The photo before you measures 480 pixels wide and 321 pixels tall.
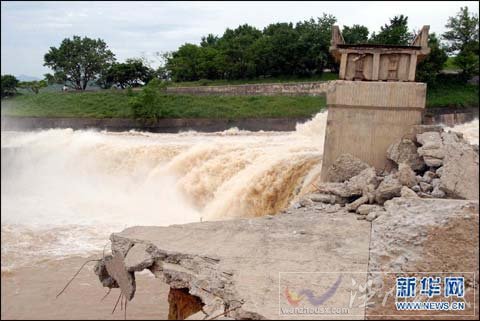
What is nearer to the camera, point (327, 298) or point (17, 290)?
point (17, 290)

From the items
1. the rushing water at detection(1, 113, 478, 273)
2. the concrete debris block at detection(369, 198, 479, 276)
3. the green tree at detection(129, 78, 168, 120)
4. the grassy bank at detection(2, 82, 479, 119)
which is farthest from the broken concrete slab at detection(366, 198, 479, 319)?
the green tree at detection(129, 78, 168, 120)

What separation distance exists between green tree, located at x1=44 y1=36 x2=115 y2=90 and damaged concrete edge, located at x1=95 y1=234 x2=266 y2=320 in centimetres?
184

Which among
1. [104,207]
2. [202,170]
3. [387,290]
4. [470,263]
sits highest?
[470,263]

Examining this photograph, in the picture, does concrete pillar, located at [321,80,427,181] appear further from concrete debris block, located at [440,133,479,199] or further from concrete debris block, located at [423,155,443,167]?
concrete debris block, located at [440,133,479,199]

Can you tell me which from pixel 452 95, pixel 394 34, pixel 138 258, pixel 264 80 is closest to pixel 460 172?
pixel 138 258

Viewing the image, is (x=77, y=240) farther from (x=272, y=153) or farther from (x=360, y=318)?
(x=360, y=318)

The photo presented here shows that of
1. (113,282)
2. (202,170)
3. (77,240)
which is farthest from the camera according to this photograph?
(202,170)

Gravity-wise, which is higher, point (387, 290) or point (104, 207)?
point (387, 290)

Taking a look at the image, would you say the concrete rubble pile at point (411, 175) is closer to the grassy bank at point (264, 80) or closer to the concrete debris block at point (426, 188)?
the concrete debris block at point (426, 188)

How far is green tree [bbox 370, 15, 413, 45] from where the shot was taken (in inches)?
520

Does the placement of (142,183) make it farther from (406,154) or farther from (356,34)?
(406,154)

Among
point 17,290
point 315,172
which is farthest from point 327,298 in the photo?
point 315,172

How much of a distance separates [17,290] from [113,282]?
2.83m

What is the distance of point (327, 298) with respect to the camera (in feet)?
10.9
